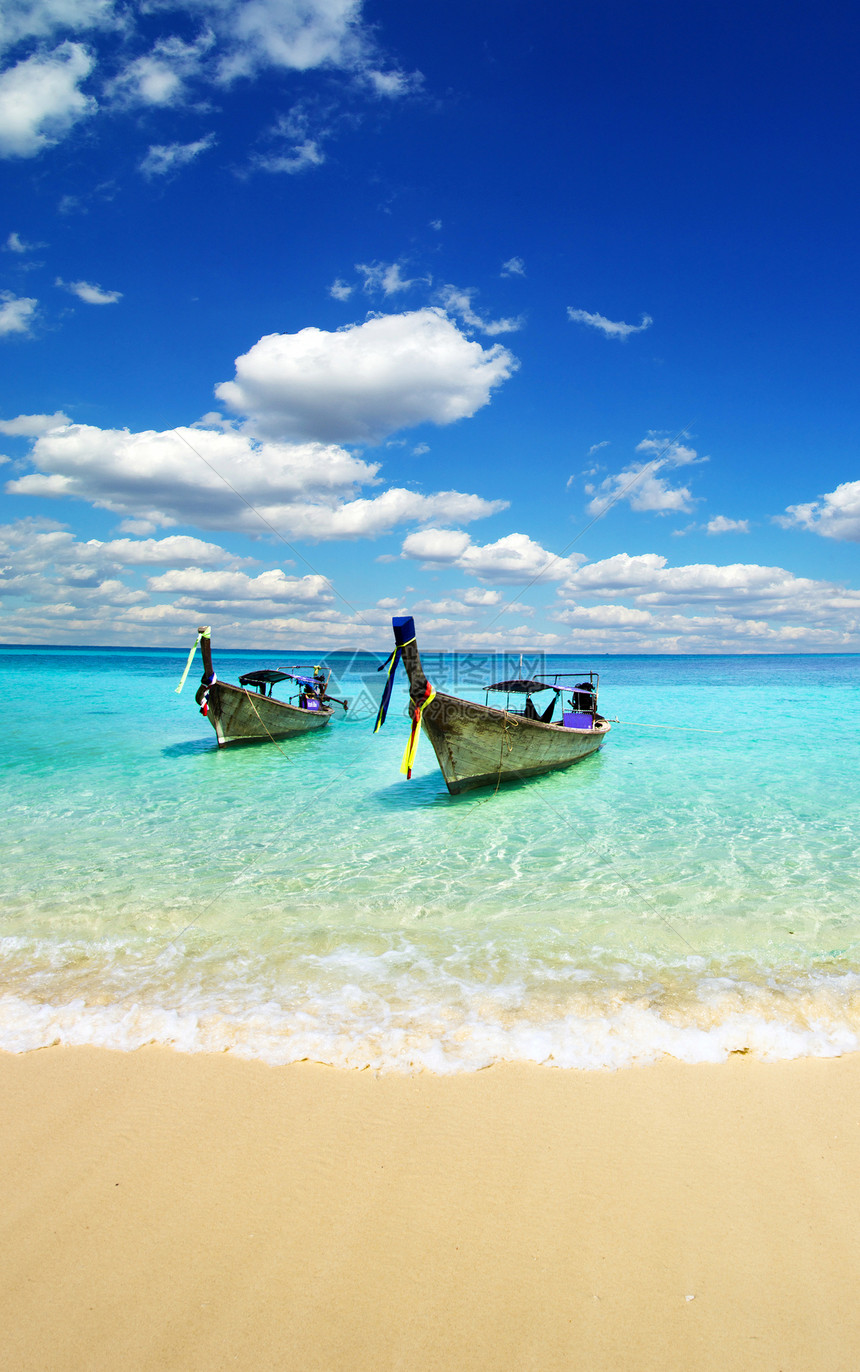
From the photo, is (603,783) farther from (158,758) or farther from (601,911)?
(158,758)

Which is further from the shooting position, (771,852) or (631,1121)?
(771,852)

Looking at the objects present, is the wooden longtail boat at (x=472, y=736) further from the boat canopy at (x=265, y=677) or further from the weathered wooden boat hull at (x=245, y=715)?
the boat canopy at (x=265, y=677)

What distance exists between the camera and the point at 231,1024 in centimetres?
494

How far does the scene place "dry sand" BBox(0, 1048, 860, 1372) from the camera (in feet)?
8.57

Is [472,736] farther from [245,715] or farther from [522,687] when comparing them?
[245,715]

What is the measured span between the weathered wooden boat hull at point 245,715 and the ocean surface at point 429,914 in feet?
9.83

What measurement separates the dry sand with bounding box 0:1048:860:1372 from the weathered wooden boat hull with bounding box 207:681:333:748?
14717 millimetres

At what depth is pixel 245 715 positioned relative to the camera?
19.0 meters

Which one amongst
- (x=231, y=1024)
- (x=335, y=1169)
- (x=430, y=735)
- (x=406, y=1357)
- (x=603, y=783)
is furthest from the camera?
(x=603, y=783)

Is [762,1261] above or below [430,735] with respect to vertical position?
below

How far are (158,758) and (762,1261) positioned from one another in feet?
58.0

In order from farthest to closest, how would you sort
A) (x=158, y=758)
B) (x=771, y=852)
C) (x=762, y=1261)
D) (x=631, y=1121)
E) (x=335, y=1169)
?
(x=158, y=758)
(x=771, y=852)
(x=631, y=1121)
(x=335, y=1169)
(x=762, y=1261)

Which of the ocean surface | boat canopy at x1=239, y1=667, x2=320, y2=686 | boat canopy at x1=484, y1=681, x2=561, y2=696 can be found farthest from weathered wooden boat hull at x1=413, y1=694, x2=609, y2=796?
boat canopy at x1=239, y1=667, x2=320, y2=686

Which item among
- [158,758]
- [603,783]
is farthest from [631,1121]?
[158,758]
